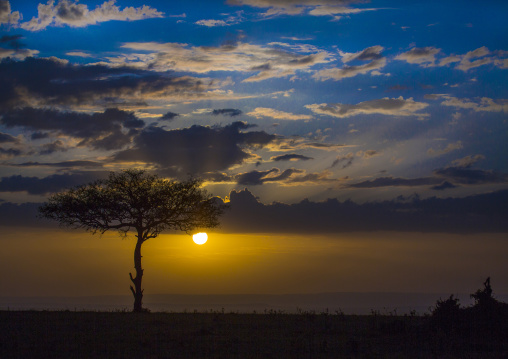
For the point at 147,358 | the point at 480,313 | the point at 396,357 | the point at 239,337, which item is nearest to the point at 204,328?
the point at 239,337

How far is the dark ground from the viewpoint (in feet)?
76.9

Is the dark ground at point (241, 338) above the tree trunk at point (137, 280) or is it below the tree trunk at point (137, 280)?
below

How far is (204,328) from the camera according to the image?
1161 inches

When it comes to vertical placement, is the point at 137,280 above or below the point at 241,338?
above

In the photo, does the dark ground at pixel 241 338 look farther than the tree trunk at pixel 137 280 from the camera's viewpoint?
No

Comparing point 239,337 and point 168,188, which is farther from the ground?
point 168,188

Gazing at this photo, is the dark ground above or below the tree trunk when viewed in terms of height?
below

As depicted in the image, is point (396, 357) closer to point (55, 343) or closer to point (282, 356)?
point (282, 356)

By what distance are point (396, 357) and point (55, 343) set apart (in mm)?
15498

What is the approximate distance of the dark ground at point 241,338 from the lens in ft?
76.9

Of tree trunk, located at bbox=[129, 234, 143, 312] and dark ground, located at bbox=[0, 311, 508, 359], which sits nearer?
dark ground, located at bbox=[0, 311, 508, 359]

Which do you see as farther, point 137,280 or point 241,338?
point 137,280

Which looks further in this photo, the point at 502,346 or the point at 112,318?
the point at 112,318

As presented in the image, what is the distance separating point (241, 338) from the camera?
88.0 feet
